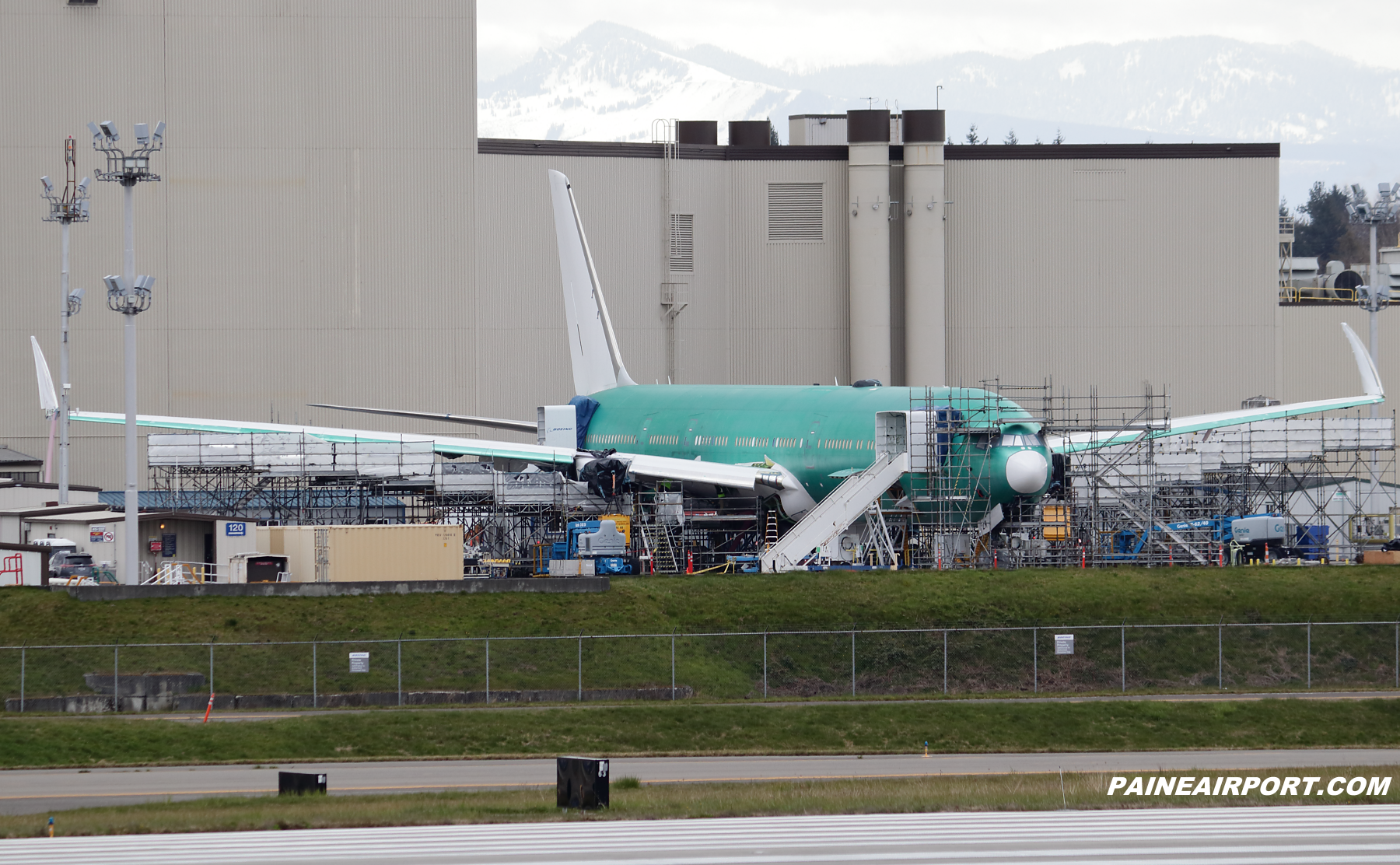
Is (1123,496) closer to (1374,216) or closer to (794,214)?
(1374,216)

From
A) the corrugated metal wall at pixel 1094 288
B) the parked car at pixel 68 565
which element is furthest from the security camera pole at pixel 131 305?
the corrugated metal wall at pixel 1094 288

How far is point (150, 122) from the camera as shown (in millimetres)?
70312

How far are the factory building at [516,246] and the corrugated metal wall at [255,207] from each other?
0.36 feet

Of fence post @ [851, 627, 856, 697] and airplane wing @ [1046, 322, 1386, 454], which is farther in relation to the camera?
airplane wing @ [1046, 322, 1386, 454]

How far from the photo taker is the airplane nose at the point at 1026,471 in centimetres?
4688

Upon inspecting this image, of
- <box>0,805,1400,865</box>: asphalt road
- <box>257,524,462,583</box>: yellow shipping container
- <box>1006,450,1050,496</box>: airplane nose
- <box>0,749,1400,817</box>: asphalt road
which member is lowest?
<box>0,749,1400,817</box>: asphalt road

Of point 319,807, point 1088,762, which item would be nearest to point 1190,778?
point 1088,762

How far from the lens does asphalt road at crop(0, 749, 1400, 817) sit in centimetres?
2556

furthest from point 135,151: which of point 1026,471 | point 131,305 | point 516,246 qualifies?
point 516,246

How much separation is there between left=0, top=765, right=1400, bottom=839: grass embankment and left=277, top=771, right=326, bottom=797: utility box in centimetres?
25

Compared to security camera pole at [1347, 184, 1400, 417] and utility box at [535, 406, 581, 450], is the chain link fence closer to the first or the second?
utility box at [535, 406, 581, 450]

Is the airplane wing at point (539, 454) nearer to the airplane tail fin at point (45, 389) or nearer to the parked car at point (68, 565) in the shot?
the airplane tail fin at point (45, 389)

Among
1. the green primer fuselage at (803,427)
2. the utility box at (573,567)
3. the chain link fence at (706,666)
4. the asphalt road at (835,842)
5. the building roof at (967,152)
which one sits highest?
the building roof at (967,152)

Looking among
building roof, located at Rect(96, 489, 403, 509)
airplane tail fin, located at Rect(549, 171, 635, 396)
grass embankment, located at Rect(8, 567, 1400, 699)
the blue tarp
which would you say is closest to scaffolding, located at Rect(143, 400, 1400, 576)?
building roof, located at Rect(96, 489, 403, 509)
